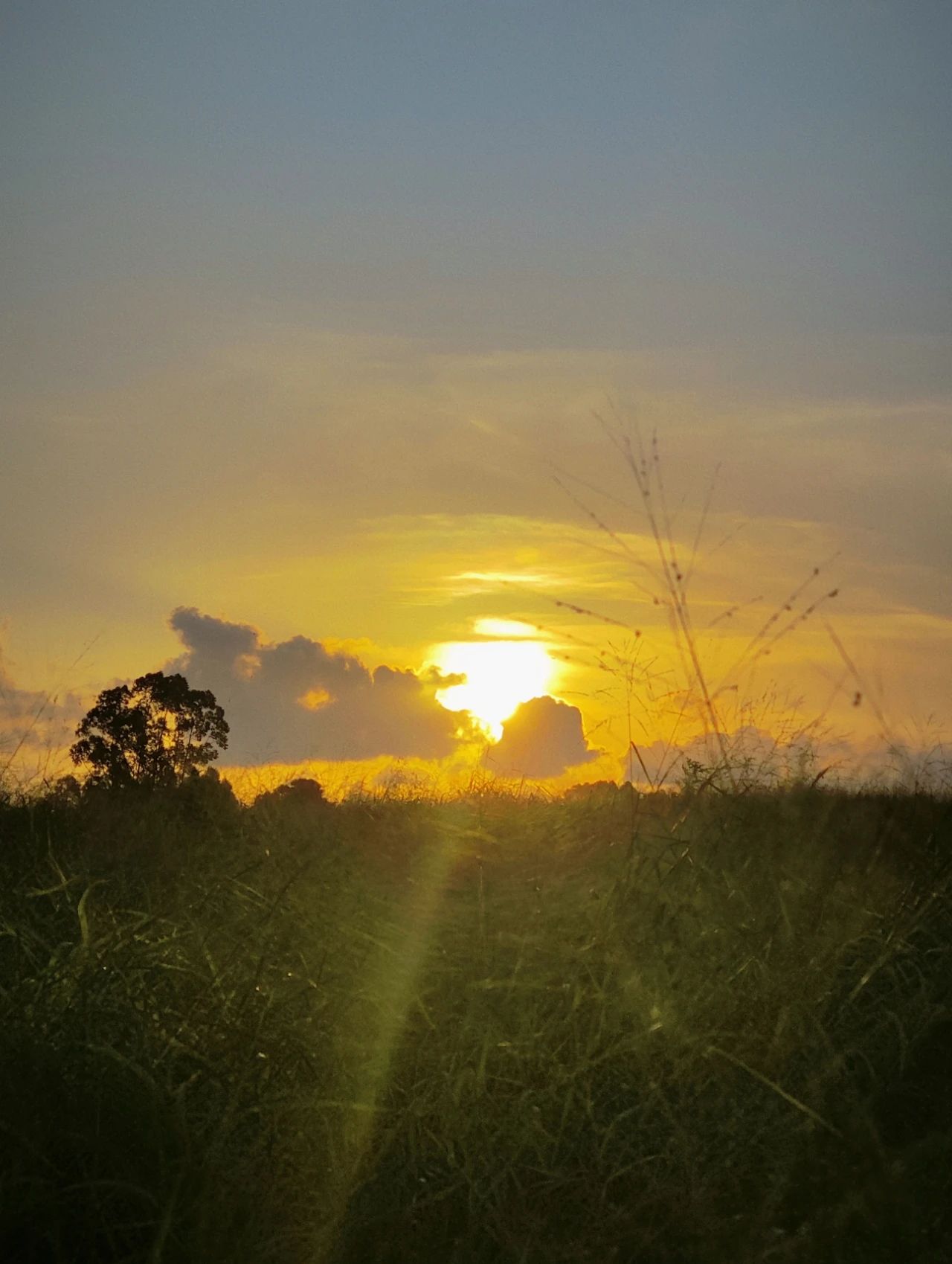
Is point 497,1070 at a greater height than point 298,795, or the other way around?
point 298,795

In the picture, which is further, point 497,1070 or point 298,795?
point 298,795

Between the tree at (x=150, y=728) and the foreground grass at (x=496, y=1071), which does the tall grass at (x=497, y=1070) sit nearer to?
the foreground grass at (x=496, y=1071)

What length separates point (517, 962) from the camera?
353cm

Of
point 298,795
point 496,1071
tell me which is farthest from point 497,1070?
→ point 298,795

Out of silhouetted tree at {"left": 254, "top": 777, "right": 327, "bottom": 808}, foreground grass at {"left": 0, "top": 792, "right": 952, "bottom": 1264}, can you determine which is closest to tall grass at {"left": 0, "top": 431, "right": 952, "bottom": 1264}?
foreground grass at {"left": 0, "top": 792, "right": 952, "bottom": 1264}

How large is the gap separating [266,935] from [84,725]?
4.71 meters

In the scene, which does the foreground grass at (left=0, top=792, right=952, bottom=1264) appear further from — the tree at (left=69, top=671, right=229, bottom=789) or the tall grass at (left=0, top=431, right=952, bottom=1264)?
the tree at (left=69, top=671, right=229, bottom=789)

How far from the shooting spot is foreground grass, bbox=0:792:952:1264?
2.52 metres

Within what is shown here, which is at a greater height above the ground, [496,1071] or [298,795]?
[298,795]

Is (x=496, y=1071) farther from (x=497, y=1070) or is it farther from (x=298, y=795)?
(x=298, y=795)

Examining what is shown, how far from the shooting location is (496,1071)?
122 inches

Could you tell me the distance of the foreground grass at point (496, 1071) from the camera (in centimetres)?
252

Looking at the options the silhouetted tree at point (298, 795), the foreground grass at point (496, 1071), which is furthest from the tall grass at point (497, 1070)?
the silhouetted tree at point (298, 795)

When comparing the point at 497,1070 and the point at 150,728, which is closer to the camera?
the point at 497,1070
